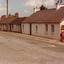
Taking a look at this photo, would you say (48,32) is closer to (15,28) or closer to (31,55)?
(31,55)

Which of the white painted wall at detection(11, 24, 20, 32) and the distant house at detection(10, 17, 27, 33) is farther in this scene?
the white painted wall at detection(11, 24, 20, 32)

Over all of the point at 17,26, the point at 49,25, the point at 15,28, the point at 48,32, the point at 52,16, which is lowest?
the point at 48,32

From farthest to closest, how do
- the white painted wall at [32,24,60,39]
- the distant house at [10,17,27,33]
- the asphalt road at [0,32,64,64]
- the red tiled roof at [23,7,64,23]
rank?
the distant house at [10,17,27,33], the red tiled roof at [23,7,64,23], the white painted wall at [32,24,60,39], the asphalt road at [0,32,64,64]

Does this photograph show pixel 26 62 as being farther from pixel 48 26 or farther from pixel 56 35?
pixel 48 26

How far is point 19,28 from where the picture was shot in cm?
3994

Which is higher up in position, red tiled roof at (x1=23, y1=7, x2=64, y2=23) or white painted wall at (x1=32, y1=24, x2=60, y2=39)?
red tiled roof at (x1=23, y1=7, x2=64, y2=23)

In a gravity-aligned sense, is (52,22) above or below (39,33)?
above

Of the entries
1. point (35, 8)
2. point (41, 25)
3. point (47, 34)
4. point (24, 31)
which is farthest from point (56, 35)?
point (35, 8)

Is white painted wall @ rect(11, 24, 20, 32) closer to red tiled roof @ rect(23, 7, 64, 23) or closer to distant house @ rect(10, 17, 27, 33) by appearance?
distant house @ rect(10, 17, 27, 33)

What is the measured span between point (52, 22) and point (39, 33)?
16.9 feet

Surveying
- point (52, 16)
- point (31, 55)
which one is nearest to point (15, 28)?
point (52, 16)

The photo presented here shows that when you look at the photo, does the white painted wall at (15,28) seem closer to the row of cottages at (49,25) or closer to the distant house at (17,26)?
the distant house at (17,26)

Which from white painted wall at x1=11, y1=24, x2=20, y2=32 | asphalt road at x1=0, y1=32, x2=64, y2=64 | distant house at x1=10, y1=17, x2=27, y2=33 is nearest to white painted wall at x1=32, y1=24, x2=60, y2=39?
asphalt road at x1=0, y1=32, x2=64, y2=64

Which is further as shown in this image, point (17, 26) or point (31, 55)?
point (17, 26)
